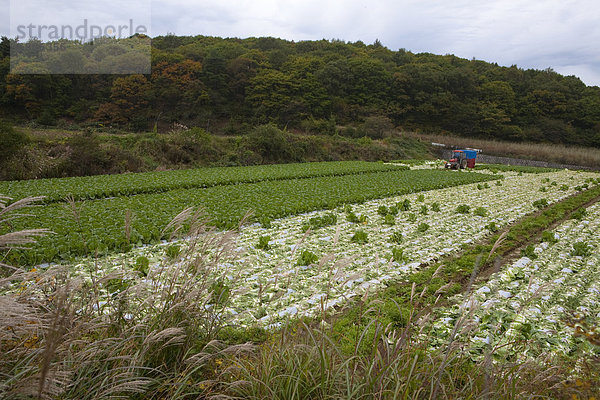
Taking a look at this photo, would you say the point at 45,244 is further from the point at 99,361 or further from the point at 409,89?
the point at 409,89

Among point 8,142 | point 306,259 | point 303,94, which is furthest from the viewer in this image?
point 303,94

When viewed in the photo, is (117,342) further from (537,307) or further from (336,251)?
(537,307)

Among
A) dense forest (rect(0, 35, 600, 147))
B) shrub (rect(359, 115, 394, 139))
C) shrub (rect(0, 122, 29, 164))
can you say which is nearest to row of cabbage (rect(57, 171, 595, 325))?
shrub (rect(0, 122, 29, 164))

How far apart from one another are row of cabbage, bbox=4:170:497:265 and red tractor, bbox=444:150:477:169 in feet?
36.2

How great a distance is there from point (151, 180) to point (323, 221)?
10.3 meters

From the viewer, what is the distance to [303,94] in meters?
55.4

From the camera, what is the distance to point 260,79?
53562 mm

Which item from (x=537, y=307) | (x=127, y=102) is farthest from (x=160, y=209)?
(x=127, y=102)

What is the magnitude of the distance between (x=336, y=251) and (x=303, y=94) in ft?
169

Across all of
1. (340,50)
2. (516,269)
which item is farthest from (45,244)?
(340,50)

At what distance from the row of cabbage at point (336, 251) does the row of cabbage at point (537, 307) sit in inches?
45.3

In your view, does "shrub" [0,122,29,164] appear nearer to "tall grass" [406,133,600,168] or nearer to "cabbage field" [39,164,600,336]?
"cabbage field" [39,164,600,336]

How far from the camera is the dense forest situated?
146 ft

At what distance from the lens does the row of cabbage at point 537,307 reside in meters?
3.73
